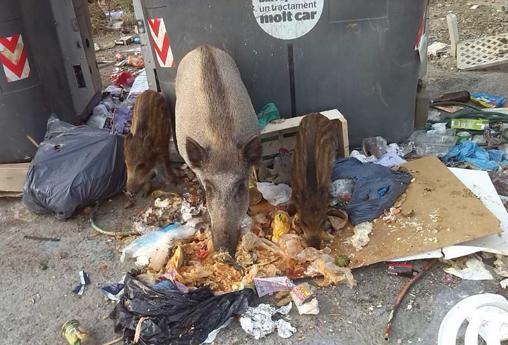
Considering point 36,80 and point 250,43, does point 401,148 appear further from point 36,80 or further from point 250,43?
point 36,80

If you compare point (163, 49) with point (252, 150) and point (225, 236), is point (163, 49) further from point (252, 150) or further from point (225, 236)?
point (225, 236)

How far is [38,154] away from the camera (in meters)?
5.41

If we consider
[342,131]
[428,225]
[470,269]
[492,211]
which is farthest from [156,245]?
[492,211]

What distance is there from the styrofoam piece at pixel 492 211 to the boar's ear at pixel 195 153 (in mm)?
1900

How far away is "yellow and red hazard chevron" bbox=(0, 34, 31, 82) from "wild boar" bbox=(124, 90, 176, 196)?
1.52 m

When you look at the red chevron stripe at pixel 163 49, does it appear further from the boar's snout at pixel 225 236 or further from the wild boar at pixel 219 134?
the boar's snout at pixel 225 236

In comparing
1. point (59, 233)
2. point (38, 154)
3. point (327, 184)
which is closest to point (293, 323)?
point (327, 184)

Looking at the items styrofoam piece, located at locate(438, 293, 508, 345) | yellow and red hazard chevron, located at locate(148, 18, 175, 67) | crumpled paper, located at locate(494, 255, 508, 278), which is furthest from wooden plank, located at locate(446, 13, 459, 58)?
styrofoam piece, located at locate(438, 293, 508, 345)

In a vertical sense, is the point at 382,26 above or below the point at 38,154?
above

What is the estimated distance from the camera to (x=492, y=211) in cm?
442

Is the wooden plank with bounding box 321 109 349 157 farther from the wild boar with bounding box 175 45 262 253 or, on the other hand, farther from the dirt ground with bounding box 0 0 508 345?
the dirt ground with bounding box 0 0 508 345

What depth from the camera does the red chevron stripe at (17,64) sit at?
18.6 ft

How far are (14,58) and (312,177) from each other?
155 inches

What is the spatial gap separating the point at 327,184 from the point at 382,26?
1984mm
